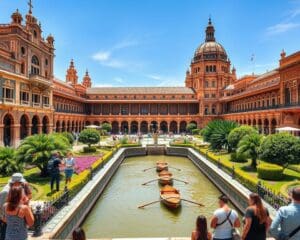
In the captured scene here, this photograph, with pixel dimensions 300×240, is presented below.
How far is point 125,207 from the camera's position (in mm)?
17297

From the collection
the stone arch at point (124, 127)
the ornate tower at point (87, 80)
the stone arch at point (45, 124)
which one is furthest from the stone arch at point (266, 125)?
the ornate tower at point (87, 80)

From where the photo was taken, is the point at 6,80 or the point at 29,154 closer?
the point at 29,154

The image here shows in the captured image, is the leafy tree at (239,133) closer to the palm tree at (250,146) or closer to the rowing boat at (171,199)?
the palm tree at (250,146)

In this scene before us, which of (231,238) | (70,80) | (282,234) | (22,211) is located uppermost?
(70,80)

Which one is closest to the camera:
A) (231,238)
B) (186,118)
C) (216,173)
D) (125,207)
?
(231,238)

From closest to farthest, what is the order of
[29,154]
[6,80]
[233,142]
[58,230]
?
[58,230] → [29,154] → [233,142] → [6,80]

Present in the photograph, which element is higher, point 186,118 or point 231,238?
point 186,118

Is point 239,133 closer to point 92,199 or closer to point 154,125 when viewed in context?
point 92,199

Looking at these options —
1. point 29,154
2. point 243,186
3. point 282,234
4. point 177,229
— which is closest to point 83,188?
point 29,154

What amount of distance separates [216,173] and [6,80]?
2521cm

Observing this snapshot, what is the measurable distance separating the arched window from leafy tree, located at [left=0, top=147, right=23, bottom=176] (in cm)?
2375

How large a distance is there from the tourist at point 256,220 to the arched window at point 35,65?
3932 cm

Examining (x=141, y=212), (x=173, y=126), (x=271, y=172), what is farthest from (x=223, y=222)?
(x=173, y=126)

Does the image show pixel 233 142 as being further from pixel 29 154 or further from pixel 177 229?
pixel 29 154
